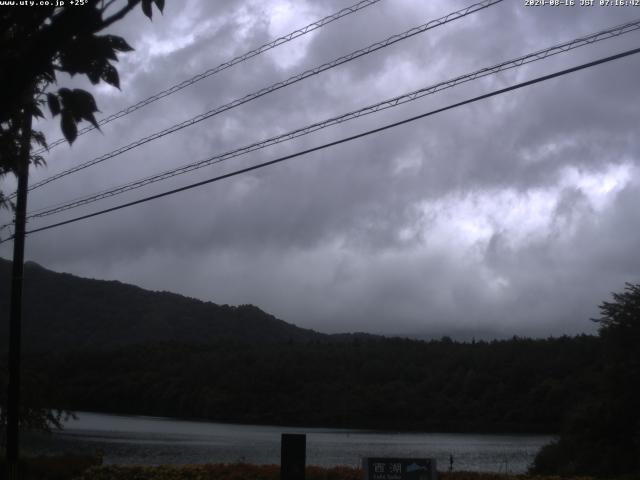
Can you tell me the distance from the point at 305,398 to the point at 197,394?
11898 mm

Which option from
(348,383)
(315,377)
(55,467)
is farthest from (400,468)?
(315,377)

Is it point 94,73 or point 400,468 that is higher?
point 94,73

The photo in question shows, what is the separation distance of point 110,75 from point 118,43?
0.69ft

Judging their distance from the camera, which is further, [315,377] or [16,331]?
[315,377]

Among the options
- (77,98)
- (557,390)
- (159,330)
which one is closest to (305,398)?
(557,390)

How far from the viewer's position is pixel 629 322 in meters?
34.2

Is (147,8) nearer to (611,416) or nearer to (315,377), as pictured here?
(611,416)

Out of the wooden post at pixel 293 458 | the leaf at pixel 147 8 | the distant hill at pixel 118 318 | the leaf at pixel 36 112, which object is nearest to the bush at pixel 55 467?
the wooden post at pixel 293 458

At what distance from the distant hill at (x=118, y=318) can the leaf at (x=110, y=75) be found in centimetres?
7196

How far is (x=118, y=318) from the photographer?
391ft

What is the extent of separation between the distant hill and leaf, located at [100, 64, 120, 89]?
236ft

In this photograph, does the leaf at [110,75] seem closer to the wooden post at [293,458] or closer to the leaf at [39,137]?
the leaf at [39,137]

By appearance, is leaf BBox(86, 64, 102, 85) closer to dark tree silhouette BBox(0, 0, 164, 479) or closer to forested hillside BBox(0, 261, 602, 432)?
dark tree silhouette BBox(0, 0, 164, 479)

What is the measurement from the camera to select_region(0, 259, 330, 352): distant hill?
92.9 meters
